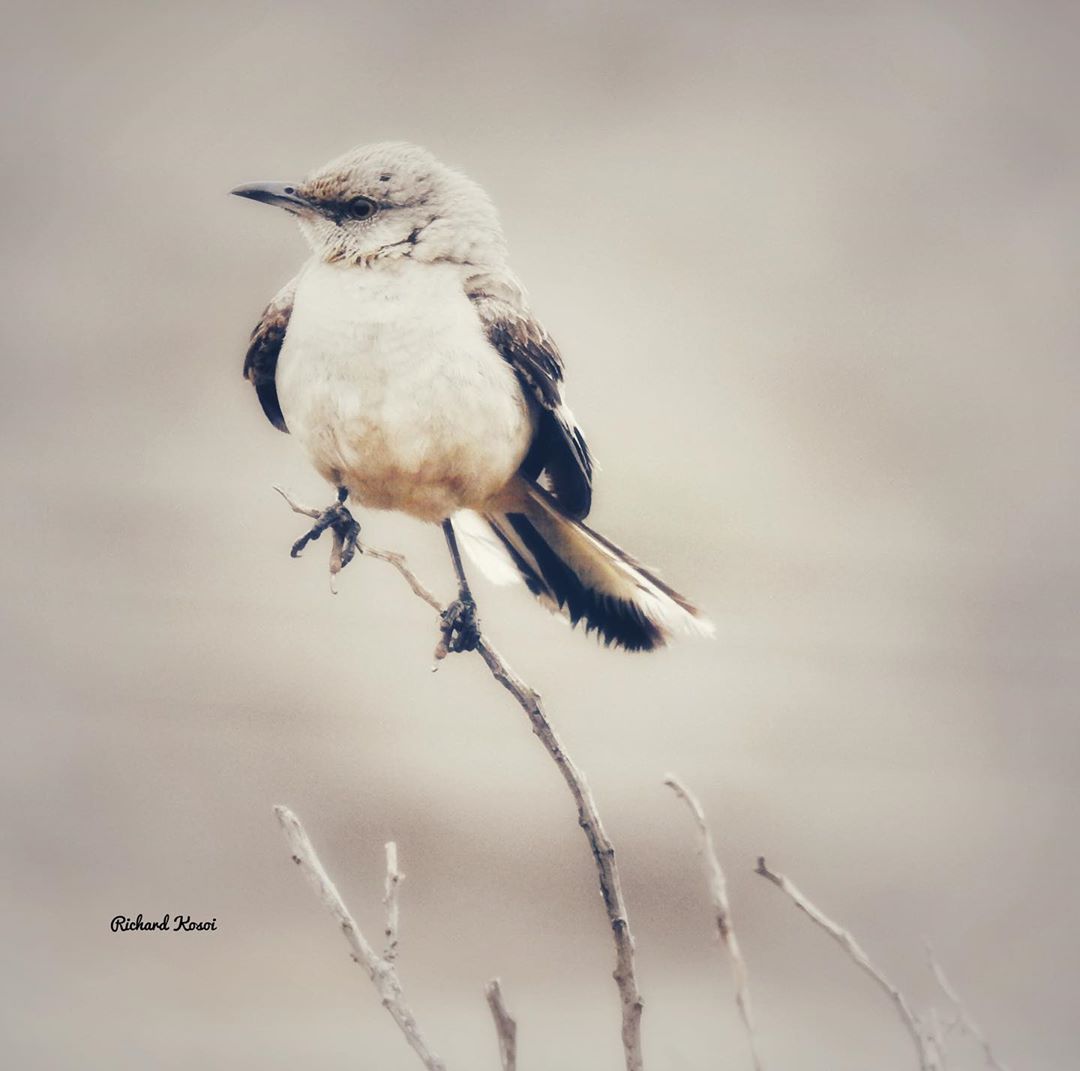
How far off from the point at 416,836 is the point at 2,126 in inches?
37.4

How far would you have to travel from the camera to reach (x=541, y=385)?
1.05 m

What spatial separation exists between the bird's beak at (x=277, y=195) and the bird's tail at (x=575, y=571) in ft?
0.98

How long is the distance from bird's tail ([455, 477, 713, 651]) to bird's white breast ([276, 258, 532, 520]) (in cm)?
8

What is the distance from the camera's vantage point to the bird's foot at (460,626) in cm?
105

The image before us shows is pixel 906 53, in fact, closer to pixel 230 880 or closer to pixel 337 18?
pixel 337 18

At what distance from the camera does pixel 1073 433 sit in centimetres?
154

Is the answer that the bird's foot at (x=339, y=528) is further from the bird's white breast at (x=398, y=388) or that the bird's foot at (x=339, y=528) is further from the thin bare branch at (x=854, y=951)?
the thin bare branch at (x=854, y=951)

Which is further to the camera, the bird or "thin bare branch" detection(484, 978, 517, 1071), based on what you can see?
the bird

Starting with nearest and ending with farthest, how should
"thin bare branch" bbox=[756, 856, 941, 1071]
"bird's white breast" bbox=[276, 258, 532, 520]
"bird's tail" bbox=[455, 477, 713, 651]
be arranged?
1. "thin bare branch" bbox=[756, 856, 941, 1071]
2. "bird's white breast" bbox=[276, 258, 532, 520]
3. "bird's tail" bbox=[455, 477, 713, 651]

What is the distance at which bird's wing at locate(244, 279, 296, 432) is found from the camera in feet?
3.43
